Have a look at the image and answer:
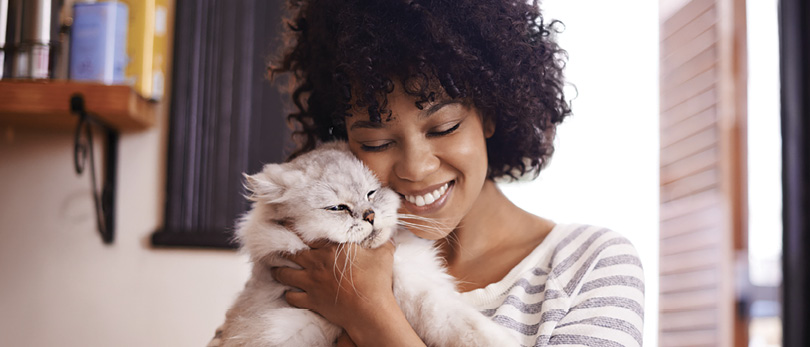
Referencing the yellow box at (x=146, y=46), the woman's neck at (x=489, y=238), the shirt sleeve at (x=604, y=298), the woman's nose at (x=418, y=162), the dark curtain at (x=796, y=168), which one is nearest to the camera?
the shirt sleeve at (x=604, y=298)

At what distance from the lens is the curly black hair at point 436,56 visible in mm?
1174

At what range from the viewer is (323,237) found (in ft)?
3.94

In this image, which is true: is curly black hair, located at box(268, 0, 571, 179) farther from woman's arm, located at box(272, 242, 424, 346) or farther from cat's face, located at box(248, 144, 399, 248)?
woman's arm, located at box(272, 242, 424, 346)

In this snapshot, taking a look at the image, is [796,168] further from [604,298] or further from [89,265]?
[89,265]

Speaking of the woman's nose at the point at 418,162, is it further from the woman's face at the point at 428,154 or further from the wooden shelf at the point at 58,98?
the wooden shelf at the point at 58,98

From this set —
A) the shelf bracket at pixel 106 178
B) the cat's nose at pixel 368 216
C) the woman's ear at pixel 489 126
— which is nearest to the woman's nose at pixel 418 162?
the cat's nose at pixel 368 216

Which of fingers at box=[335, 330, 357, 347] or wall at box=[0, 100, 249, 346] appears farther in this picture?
wall at box=[0, 100, 249, 346]

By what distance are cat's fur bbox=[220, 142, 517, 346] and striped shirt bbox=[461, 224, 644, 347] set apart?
0.29 feet

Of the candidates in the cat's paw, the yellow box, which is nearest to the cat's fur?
the cat's paw

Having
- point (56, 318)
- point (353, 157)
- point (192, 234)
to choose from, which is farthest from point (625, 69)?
point (56, 318)

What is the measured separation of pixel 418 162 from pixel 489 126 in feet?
0.98

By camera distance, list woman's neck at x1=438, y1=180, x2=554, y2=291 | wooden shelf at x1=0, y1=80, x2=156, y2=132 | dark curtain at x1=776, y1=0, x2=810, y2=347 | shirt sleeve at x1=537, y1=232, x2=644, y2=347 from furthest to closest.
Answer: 1. wooden shelf at x1=0, y1=80, x2=156, y2=132
2. dark curtain at x1=776, y1=0, x2=810, y2=347
3. woman's neck at x1=438, y1=180, x2=554, y2=291
4. shirt sleeve at x1=537, y1=232, x2=644, y2=347

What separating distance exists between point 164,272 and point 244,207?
0.35 metres

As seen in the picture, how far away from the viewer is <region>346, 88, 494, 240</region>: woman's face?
117cm
